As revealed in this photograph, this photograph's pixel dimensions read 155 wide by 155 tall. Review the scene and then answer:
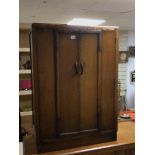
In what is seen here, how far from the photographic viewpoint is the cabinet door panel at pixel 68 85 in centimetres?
198

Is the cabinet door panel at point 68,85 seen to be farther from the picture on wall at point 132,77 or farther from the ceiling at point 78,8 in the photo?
the picture on wall at point 132,77

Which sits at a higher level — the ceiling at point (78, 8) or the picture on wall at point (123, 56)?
the ceiling at point (78, 8)

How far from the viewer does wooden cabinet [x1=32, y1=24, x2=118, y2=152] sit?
1919 millimetres

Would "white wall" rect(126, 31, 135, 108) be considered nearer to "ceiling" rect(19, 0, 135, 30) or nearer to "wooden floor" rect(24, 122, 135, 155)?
"ceiling" rect(19, 0, 135, 30)

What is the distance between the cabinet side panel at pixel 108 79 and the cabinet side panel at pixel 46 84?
1.70ft

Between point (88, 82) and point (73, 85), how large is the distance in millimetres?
154

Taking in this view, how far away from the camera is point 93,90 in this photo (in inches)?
83.4

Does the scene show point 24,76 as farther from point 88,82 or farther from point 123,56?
point 88,82

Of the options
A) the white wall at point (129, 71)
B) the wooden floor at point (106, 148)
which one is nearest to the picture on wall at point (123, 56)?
the white wall at point (129, 71)

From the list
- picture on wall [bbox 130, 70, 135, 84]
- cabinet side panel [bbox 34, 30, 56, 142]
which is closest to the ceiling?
cabinet side panel [bbox 34, 30, 56, 142]

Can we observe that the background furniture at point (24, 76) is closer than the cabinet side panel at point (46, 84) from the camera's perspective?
No

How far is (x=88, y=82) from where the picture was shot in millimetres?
2092
